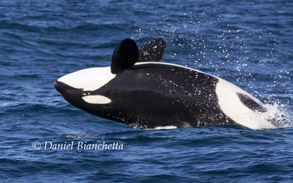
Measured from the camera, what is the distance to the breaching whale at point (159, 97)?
38.9 feet

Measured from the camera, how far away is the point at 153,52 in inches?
505

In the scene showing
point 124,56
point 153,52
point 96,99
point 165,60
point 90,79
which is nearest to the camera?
point 124,56

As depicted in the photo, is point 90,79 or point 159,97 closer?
point 159,97

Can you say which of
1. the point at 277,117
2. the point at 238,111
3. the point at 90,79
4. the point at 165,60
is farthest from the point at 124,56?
the point at 165,60

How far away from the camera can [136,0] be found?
40031 mm

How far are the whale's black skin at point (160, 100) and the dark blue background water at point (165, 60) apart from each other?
0.58 m

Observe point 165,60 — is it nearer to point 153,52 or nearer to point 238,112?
point 153,52

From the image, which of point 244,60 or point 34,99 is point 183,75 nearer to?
point 34,99

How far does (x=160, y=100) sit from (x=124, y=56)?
1.08 meters

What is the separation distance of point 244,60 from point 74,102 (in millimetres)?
12159

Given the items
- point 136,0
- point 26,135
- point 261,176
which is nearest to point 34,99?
point 26,135

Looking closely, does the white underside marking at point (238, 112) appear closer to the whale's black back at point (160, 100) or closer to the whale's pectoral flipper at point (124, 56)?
the whale's black back at point (160, 100)

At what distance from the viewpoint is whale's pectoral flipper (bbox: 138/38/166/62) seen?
12.8 meters

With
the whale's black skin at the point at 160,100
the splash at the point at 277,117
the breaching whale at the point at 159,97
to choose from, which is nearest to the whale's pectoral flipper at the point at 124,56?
the breaching whale at the point at 159,97
